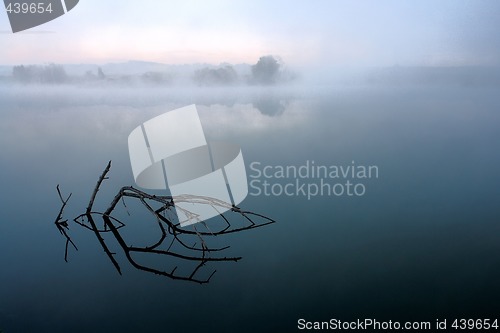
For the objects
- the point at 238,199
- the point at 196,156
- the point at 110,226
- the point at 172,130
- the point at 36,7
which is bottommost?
the point at 110,226

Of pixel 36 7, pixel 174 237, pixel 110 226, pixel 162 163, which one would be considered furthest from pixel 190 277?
pixel 36 7

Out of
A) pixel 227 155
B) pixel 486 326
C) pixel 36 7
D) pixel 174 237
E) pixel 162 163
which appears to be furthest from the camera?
pixel 486 326

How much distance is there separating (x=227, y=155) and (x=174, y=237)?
620mm

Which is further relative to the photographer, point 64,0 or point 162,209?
point 64,0

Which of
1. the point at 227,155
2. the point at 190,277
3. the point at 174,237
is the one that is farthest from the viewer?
the point at 227,155

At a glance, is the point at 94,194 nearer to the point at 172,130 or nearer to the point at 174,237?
the point at 174,237

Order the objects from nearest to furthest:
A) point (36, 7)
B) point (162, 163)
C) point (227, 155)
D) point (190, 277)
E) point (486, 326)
→ point (190, 277)
point (162, 163)
point (227, 155)
point (36, 7)
point (486, 326)

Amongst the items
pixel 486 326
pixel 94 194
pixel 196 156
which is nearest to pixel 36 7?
pixel 196 156

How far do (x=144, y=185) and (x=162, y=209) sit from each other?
45 cm

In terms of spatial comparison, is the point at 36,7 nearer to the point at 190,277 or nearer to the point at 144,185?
the point at 144,185

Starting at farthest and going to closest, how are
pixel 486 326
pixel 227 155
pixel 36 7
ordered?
1. pixel 486 326
2. pixel 36 7
3. pixel 227 155

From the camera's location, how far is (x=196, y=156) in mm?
1515

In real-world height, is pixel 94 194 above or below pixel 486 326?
above

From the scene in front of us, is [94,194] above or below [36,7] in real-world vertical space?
below
